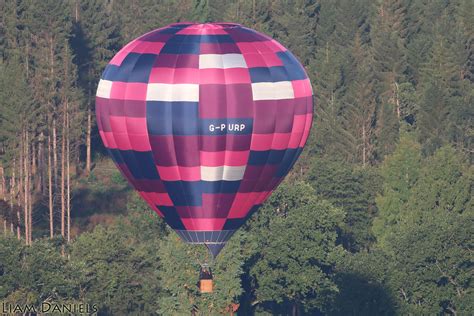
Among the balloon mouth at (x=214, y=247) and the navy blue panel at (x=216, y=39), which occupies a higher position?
the navy blue panel at (x=216, y=39)

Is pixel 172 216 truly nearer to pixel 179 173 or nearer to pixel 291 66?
pixel 179 173

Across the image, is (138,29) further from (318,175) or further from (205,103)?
(205,103)

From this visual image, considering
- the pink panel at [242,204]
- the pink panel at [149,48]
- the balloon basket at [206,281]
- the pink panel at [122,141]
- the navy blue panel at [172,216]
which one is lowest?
the balloon basket at [206,281]

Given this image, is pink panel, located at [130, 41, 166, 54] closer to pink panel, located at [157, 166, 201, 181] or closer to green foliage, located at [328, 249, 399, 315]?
pink panel, located at [157, 166, 201, 181]

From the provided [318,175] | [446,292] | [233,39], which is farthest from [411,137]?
[233,39]

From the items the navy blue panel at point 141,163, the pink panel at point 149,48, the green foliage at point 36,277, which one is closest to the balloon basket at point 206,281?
the navy blue panel at point 141,163

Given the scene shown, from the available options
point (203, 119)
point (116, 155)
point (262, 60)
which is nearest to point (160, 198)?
point (116, 155)

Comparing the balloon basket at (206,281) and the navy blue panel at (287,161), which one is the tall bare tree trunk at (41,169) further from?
the balloon basket at (206,281)
